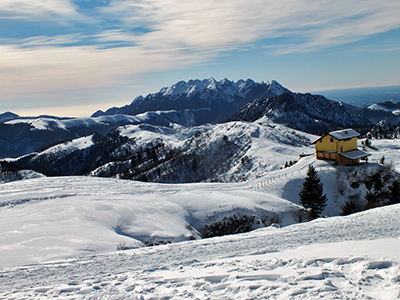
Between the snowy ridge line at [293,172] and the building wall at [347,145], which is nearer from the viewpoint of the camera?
the snowy ridge line at [293,172]

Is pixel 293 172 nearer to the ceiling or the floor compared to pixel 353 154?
nearer to the floor

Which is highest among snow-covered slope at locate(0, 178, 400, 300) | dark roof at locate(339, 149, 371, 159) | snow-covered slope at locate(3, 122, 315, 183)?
snow-covered slope at locate(0, 178, 400, 300)

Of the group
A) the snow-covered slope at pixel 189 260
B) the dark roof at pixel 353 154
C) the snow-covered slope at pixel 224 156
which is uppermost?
the snow-covered slope at pixel 189 260

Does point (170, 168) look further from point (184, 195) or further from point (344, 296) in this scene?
point (344, 296)

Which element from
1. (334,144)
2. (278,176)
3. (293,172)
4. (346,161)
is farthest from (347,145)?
(278,176)

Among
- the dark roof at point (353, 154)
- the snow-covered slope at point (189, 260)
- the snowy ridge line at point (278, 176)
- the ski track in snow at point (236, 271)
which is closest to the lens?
the ski track in snow at point (236, 271)

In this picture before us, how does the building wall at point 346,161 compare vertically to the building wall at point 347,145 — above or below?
below

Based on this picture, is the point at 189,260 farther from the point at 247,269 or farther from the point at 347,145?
the point at 347,145

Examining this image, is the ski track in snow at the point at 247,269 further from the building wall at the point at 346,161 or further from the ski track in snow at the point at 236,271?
the building wall at the point at 346,161

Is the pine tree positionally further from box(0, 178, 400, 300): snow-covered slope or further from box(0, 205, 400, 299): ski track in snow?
box(0, 205, 400, 299): ski track in snow

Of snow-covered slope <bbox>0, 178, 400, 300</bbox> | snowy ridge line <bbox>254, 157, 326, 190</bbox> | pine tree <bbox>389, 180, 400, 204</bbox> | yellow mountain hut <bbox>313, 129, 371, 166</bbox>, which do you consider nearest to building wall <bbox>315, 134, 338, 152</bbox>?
yellow mountain hut <bbox>313, 129, 371, 166</bbox>

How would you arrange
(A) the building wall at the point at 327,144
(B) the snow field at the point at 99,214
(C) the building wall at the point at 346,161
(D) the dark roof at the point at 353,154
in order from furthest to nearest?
(A) the building wall at the point at 327,144, (C) the building wall at the point at 346,161, (D) the dark roof at the point at 353,154, (B) the snow field at the point at 99,214

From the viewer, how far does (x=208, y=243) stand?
1541cm

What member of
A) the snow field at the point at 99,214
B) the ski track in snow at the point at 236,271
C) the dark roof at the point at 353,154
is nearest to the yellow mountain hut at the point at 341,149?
the dark roof at the point at 353,154
